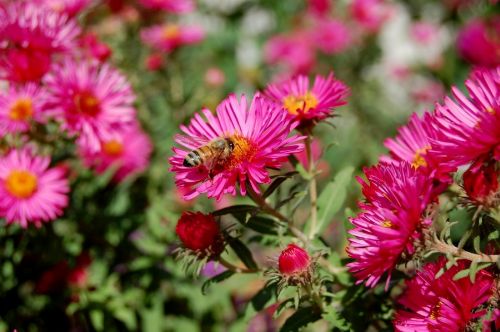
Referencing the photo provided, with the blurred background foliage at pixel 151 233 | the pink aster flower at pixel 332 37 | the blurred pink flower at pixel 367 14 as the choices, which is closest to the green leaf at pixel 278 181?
the blurred background foliage at pixel 151 233

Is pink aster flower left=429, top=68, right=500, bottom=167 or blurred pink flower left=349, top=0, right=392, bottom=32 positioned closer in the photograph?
pink aster flower left=429, top=68, right=500, bottom=167

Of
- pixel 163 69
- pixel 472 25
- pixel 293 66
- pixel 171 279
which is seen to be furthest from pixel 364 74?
pixel 171 279

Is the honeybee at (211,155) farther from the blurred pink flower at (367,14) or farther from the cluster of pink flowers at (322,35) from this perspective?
the blurred pink flower at (367,14)

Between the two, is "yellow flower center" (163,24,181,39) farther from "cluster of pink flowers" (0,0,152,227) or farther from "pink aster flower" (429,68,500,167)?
"pink aster flower" (429,68,500,167)

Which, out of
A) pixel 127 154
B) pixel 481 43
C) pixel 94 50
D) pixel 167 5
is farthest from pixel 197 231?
pixel 481 43

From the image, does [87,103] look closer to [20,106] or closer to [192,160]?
[20,106]

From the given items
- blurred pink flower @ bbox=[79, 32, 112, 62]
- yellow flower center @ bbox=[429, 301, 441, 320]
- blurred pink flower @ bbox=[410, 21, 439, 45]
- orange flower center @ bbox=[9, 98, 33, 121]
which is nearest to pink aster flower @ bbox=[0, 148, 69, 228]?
orange flower center @ bbox=[9, 98, 33, 121]
